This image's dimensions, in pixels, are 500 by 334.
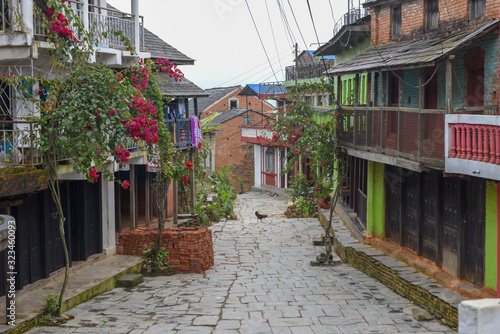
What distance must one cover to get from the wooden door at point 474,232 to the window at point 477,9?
344cm

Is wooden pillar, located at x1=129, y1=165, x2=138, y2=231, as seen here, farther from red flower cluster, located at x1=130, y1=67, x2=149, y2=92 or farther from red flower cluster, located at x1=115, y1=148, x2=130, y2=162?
red flower cluster, located at x1=115, y1=148, x2=130, y2=162

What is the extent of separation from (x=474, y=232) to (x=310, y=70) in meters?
26.2

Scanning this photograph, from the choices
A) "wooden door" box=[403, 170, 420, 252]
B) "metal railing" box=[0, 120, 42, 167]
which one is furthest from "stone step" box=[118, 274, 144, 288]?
"wooden door" box=[403, 170, 420, 252]

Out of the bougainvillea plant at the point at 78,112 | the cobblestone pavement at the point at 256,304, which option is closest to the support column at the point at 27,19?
the bougainvillea plant at the point at 78,112

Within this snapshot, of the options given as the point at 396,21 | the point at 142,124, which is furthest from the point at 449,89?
the point at 396,21

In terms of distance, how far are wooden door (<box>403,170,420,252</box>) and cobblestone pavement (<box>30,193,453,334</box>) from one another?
4.79ft

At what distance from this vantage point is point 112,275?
14.1 metres

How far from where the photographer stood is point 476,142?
1034 centimetres

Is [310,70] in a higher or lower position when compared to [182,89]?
higher

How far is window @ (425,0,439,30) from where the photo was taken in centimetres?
1475

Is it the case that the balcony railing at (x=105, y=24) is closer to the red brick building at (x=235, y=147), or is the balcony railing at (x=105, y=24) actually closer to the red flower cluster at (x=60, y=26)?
the red flower cluster at (x=60, y=26)

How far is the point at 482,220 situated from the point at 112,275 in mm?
7964

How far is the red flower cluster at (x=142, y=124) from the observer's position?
11336 mm

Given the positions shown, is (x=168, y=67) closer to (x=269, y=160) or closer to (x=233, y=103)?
(x=269, y=160)
